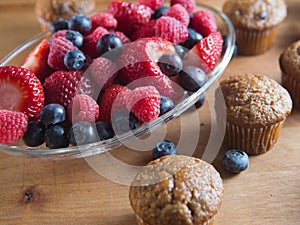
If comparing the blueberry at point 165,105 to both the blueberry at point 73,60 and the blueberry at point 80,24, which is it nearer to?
the blueberry at point 73,60

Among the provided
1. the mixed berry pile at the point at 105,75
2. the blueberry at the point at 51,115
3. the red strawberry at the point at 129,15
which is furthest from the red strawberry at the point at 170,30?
the blueberry at the point at 51,115

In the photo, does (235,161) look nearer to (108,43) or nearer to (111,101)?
(111,101)

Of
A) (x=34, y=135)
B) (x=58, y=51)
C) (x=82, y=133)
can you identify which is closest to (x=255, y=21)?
(x=58, y=51)

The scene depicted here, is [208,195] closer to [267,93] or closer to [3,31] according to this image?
[267,93]

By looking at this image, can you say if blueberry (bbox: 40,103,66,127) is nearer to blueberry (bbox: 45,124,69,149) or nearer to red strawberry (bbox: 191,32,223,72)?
blueberry (bbox: 45,124,69,149)

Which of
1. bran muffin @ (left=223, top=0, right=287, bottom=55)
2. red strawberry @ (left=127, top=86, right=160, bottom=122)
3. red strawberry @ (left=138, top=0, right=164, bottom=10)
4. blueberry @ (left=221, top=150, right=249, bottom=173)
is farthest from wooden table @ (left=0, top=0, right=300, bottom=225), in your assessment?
red strawberry @ (left=138, top=0, right=164, bottom=10)

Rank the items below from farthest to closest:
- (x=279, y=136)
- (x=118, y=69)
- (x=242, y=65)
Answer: (x=242, y=65)
(x=279, y=136)
(x=118, y=69)

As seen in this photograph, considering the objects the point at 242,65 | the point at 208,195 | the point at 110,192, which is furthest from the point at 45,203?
the point at 242,65

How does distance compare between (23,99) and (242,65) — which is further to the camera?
(242,65)
